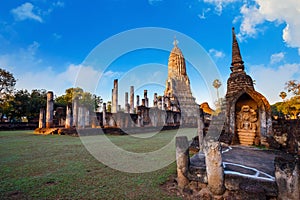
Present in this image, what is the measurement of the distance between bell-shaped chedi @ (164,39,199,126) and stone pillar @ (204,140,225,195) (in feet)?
92.6

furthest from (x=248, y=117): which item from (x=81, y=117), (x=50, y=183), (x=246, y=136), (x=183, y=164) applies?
(x=81, y=117)

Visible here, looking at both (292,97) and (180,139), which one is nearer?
(180,139)

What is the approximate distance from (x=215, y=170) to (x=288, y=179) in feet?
3.24

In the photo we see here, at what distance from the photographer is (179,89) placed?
139 ft

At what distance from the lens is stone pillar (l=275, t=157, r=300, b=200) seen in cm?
244

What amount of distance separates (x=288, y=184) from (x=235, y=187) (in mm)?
719

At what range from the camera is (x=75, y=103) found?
17844 mm

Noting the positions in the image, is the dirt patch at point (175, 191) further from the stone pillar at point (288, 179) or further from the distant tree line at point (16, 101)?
the distant tree line at point (16, 101)

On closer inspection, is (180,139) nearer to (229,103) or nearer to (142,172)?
(142,172)

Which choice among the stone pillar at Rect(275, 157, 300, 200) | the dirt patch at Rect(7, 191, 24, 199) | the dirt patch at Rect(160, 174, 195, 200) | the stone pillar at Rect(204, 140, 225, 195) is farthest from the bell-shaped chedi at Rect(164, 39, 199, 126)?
the dirt patch at Rect(7, 191, 24, 199)

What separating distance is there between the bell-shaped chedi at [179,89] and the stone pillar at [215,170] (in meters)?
28.2

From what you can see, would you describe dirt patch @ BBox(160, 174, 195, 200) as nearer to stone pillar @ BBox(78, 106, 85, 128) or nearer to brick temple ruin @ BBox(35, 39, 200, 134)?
brick temple ruin @ BBox(35, 39, 200, 134)

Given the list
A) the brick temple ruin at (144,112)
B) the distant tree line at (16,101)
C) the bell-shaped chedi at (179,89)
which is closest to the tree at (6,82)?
the distant tree line at (16,101)

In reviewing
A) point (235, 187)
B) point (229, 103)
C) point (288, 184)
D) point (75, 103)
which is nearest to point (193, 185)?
point (235, 187)
